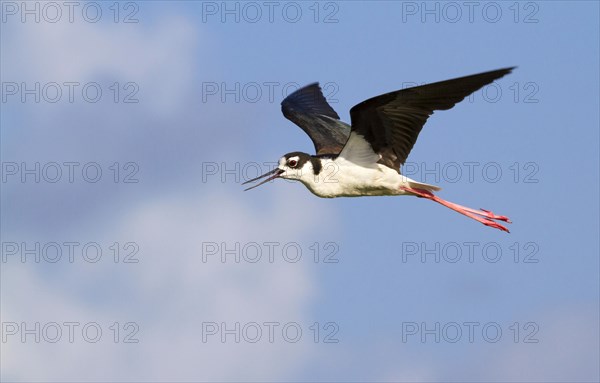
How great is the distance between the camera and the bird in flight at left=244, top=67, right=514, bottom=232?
49.2 feet

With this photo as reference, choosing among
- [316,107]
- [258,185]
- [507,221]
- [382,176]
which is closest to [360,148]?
[382,176]

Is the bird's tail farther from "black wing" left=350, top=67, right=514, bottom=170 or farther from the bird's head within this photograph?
the bird's head

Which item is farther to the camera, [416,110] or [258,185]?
[258,185]

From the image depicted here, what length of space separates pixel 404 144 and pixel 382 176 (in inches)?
24.0

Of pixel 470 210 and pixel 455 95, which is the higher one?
pixel 455 95

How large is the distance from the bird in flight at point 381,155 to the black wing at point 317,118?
103 cm

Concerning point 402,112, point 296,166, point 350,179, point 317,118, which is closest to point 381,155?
point 350,179

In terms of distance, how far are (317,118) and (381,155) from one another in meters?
3.86

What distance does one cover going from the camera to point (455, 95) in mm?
14781

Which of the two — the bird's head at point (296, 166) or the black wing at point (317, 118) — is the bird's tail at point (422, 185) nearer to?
the bird's head at point (296, 166)

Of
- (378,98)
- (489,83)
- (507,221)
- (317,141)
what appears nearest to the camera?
(489,83)

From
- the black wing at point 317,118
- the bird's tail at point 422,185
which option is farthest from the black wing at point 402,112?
the black wing at point 317,118

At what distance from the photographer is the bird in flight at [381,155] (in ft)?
49.2

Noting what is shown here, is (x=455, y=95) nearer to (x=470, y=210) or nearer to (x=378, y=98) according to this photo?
(x=378, y=98)
